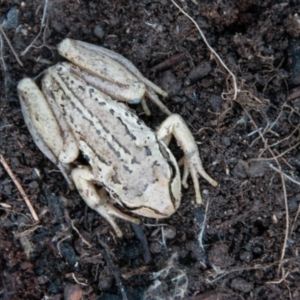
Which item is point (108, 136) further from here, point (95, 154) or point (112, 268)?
point (112, 268)

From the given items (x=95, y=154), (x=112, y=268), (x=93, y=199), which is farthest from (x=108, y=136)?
(x=112, y=268)

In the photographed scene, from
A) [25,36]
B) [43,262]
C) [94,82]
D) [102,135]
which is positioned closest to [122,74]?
[94,82]

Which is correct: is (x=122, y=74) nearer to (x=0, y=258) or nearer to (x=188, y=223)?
(x=188, y=223)

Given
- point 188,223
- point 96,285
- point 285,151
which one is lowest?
point 96,285

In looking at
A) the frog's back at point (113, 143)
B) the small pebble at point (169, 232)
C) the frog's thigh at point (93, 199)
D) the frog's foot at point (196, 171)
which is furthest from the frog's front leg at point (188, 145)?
the frog's thigh at point (93, 199)

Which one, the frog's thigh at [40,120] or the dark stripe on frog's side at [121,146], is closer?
the dark stripe on frog's side at [121,146]

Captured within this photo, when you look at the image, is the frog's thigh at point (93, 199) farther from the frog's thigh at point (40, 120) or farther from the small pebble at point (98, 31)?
the small pebble at point (98, 31)
